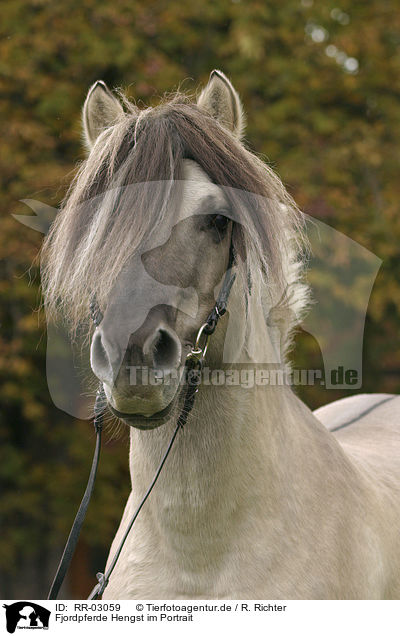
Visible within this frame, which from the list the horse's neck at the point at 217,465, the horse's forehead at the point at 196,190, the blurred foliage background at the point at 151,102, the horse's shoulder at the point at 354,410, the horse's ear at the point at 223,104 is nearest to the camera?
the horse's forehead at the point at 196,190

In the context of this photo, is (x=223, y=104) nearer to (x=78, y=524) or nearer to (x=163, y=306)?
(x=163, y=306)

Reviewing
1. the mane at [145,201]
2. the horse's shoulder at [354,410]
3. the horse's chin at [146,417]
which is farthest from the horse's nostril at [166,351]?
the horse's shoulder at [354,410]

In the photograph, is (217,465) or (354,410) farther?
(354,410)

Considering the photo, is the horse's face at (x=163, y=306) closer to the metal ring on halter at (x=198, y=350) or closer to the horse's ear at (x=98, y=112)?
the metal ring on halter at (x=198, y=350)

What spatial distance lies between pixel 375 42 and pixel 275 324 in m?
6.12

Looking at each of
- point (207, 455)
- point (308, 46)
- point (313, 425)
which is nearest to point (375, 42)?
point (308, 46)

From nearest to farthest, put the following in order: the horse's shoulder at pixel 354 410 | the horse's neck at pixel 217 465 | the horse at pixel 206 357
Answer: the horse at pixel 206 357 → the horse's neck at pixel 217 465 → the horse's shoulder at pixel 354 410

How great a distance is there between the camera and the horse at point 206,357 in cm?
228

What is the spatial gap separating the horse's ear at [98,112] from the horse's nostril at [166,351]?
3.64 ft

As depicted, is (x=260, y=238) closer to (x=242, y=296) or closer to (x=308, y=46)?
(x=242, y=296)

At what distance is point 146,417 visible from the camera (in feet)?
7.39

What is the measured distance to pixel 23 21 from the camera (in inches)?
308

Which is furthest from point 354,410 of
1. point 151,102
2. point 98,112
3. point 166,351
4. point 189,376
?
point 151,102

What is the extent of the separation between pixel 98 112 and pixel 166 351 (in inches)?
48.3
